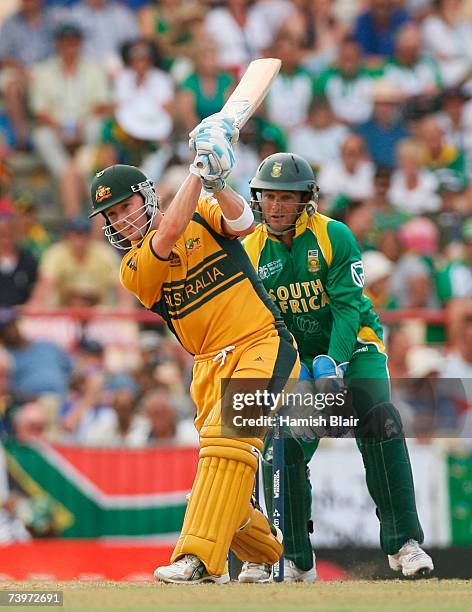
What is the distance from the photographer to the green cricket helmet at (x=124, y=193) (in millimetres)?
7328

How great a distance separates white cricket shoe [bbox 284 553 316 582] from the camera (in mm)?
8039

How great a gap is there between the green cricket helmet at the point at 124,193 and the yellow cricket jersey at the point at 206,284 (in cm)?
14

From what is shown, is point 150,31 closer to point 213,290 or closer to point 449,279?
point 449,279

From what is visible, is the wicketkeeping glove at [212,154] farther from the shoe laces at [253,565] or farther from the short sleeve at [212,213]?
the shoe laces at [253,565]

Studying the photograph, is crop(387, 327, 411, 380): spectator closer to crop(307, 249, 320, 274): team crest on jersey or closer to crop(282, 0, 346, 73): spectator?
crop(307, 249, 320, 274): team crest on jersey

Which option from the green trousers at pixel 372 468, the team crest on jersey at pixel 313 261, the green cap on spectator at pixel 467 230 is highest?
the green cap on spectator at pixel 467 230

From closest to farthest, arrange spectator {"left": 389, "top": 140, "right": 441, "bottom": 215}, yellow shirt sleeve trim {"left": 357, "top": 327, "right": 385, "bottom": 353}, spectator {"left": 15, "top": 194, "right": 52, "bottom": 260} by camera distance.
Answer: yellow shirt sleeve trim {"left": 357, "top": 327, "right": 385, "bottom": 353} → spectator {"left": 15, "top": 194, "right": 52, "bottom": 260} → spectator {"left": 389, "top": 140, "right": 441, "bottom": 215}

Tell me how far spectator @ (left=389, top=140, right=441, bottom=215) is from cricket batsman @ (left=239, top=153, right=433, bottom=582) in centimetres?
666

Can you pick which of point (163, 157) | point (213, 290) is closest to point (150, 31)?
point (163, 157)

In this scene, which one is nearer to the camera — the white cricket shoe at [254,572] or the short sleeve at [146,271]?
the short sleeve at [146,271]

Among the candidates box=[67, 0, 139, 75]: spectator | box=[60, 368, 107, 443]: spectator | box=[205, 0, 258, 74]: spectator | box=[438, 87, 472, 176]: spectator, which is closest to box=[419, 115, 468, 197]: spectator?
box=[438, 87, 472, 176]: spectator

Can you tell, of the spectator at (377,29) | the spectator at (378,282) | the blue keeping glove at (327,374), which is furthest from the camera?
the spectator at (377,29)

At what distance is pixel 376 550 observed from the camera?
980 cm

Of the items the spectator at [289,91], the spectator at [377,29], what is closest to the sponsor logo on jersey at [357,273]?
the spectator at [289,91]
